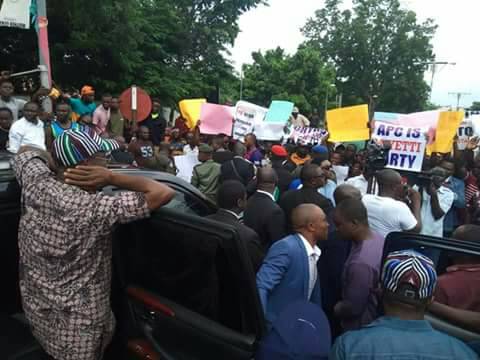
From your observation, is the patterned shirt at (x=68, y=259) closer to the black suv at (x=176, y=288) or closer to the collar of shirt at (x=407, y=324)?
the black suv at (x=176, y=288)

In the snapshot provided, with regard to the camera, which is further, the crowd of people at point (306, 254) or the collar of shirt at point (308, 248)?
the collar of shirt at point (308, 248)

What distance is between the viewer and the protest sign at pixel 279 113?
902cm

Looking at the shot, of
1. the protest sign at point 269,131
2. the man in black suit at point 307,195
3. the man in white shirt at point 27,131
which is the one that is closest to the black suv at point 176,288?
the man in black suit at point 307,195

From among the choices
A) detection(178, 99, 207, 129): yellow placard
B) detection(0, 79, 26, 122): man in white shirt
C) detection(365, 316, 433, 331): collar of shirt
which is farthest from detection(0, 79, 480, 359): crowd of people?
detection(178, 99, 207, 129): yellow placard

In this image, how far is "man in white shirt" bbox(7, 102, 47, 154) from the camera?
6039mm

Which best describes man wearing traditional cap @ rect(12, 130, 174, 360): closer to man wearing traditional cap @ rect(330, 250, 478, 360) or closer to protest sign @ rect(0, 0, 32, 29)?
man wearing traditional cap @ rect(330, 250, 478, 360)

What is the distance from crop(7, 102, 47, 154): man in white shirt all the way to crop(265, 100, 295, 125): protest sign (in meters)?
4.32

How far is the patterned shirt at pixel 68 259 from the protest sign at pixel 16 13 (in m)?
6.40

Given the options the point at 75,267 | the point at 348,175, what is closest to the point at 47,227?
the point at 75,267

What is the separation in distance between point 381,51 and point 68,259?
46135 millimetres

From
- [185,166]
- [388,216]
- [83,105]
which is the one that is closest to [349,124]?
[185,166]

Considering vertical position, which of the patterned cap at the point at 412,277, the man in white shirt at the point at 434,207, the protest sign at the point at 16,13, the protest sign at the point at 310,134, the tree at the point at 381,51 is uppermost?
the tree at the point at 381,51

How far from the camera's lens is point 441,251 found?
2.06 meters

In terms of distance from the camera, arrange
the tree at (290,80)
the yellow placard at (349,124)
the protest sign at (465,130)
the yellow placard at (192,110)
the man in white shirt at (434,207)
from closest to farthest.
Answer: the man in white shirt at (434,207)
the yellow placard at (349,124)
the protest sign at (465,130)
the yellow placard at (192,110)
the tree at (290,80)
